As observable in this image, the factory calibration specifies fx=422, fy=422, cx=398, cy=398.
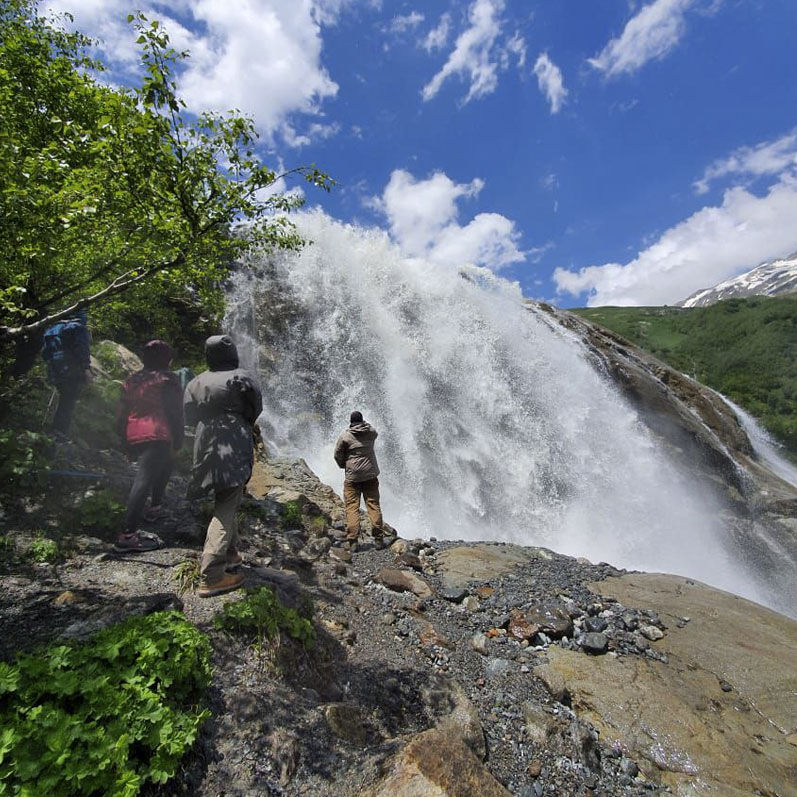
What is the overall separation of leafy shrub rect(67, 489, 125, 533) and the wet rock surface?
25cm

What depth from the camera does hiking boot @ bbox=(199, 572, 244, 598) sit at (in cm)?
415

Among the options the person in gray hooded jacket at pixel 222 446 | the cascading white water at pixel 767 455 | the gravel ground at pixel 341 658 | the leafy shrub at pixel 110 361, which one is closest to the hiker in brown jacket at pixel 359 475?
the gravel ground at pixel 341 658

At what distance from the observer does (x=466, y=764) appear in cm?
289

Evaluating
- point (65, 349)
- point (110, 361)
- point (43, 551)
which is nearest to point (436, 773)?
point (43, 551)

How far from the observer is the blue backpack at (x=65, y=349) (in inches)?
277

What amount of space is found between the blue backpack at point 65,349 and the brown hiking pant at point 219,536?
16.1 feet

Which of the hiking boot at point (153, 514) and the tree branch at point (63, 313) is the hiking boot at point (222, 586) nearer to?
the hiking boot at point (153, 514)

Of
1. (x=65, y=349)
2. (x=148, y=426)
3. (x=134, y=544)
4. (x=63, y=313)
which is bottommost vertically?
(x=134, y=544)

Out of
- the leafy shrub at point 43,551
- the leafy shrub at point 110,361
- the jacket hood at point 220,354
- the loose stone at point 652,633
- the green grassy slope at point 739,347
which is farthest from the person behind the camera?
the green grassy slope at point 739,347

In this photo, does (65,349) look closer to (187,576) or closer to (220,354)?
(220,354)

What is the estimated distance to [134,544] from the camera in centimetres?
511

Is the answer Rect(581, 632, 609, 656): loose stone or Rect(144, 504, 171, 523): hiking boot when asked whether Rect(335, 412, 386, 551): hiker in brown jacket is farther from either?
Rect(581, 632, 609, 656): loose stone

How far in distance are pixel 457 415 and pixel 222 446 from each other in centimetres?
1320

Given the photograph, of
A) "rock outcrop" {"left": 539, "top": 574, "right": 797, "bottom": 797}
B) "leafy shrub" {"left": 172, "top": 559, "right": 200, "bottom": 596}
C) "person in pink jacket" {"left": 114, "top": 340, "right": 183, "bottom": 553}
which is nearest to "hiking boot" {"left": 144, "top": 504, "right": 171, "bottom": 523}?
"person in pink jacket" {"left": 114, "top": 340, "right": 183, "bottom": 553}
